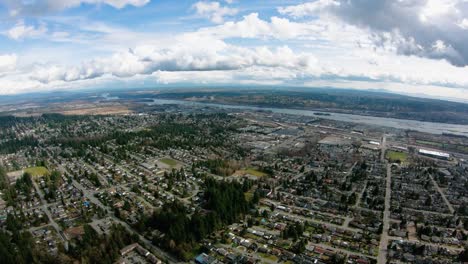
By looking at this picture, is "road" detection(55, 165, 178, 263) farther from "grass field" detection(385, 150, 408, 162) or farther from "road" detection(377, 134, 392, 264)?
"grass field" detection(385, 150, 408, 162)

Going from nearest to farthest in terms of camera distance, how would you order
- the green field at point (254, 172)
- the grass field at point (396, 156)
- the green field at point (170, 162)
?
the green field at point (254, 172)
the green field at point (170, 162)
the grass field at point (396, 156)

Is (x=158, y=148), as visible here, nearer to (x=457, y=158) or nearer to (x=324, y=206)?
(x=324, y=206)

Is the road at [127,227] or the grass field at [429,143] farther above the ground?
the grass field at [429,143]

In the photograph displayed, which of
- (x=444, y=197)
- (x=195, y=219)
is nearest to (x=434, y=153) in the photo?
(x=444, y=197)

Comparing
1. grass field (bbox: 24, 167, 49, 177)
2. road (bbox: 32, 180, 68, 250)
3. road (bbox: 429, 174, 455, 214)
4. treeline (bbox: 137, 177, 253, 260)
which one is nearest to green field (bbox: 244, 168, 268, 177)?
treeline (bbox: 137, 177, 253, 260)

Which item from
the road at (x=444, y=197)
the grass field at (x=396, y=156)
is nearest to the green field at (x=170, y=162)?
the road at (x=444, y=197)

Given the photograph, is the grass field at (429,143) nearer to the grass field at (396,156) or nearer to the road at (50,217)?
the grass field at (396,156)

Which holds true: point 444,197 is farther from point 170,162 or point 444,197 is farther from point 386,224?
point 170,162
